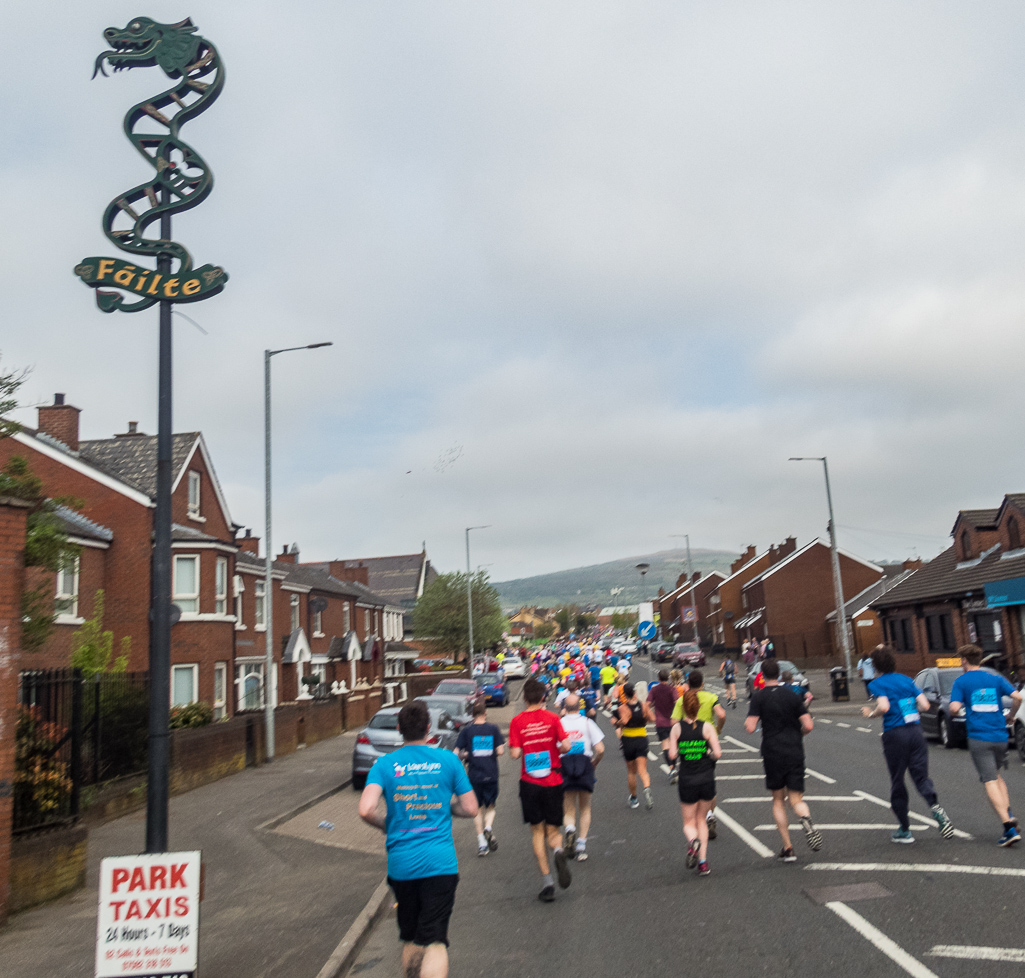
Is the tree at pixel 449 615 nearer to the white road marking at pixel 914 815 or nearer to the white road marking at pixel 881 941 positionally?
the white road marking at pixel 914 815

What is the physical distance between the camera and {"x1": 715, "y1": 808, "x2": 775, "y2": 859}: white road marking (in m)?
8.97

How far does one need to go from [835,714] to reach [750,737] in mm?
8030

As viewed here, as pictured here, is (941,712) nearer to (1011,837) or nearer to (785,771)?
(1011,837)

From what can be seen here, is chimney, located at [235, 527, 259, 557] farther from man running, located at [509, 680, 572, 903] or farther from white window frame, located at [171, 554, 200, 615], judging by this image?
man running, located at [509, 680, 572, 903]

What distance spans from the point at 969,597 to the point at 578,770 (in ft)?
90.2

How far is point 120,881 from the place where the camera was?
5.46 meters

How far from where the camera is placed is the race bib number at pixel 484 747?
9930mm

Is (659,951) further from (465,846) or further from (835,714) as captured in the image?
(835,714)

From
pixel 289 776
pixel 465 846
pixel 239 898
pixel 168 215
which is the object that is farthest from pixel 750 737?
pixel 168 215

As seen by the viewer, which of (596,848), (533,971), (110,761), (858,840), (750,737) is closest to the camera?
(533,971)

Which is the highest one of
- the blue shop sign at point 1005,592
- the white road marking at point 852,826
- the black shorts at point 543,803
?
the blue shop sign at point 1005,592

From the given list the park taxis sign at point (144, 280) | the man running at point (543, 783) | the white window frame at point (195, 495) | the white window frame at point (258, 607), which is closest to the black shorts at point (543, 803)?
the man running at point (543, 783)

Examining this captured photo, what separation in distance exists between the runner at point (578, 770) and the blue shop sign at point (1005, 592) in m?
22.4

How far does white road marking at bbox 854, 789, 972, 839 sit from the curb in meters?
5.43
